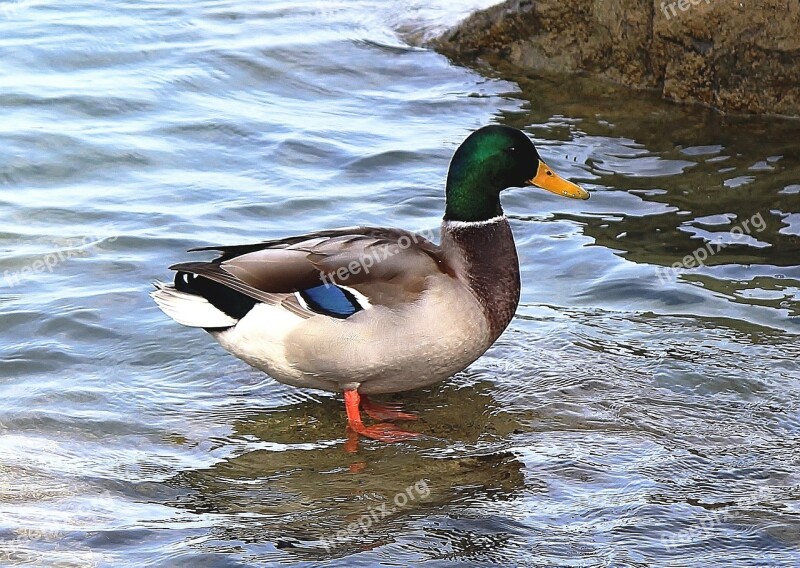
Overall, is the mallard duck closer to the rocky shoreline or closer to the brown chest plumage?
the brown chest plumage

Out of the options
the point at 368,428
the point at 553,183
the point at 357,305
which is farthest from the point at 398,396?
the point at 553,183

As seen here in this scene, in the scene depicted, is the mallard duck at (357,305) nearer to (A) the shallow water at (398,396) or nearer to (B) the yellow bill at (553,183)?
(A) the shallow water at (398,396)

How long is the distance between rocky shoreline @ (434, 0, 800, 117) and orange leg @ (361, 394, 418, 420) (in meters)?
4.26

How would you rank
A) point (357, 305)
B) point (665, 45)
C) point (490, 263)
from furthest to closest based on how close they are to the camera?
1. point (665, 45)
2. point (490, 263)
3. point (357, 305)

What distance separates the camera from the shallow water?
4281 mm

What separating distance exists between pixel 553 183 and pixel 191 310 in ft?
5.61

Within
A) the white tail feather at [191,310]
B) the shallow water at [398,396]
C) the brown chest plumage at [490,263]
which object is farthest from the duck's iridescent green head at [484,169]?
the white tail feather at [191,310]

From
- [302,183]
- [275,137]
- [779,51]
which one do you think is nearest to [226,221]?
[302,183]

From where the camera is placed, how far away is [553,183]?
5.71 meters

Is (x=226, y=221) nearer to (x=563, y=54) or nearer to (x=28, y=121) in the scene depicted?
(x=28, y=121)

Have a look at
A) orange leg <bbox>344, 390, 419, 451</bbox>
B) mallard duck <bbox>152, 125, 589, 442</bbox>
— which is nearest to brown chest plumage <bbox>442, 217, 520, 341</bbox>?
mallard duck <bbox>152, 125, 589, 442</bbox>

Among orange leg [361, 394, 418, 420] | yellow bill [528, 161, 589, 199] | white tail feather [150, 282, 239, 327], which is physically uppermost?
yellow bill [528, 161, 589, 199]

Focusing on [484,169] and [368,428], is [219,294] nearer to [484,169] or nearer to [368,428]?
[368,428]

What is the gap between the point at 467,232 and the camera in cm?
545
